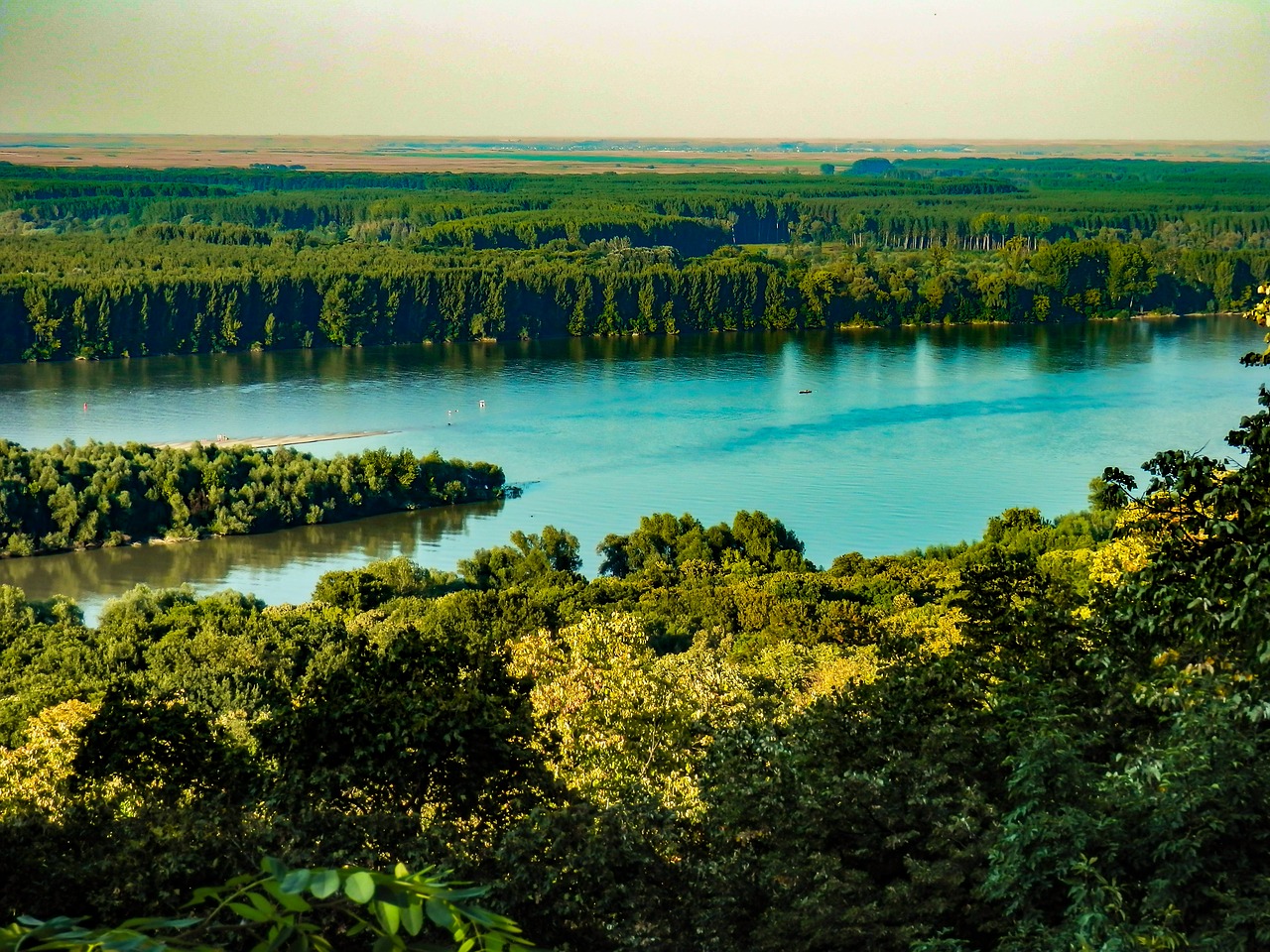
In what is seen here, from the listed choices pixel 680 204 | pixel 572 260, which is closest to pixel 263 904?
pixel 572 260

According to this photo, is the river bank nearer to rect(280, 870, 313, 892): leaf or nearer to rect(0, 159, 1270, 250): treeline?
rect(280, 870, 313, 892): leaf

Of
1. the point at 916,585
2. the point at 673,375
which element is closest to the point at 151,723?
the point at 916,585

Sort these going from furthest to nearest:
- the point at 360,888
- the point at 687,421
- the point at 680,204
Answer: the point at 680,204 → the point at 687,421 → the point at 360,888

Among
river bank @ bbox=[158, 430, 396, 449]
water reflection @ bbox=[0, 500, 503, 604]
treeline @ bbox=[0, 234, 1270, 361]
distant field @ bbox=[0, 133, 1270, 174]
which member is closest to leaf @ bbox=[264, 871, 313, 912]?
water reflection @ bbox=[0, 500, 503, 604]

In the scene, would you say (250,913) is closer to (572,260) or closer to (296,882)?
(296,882)

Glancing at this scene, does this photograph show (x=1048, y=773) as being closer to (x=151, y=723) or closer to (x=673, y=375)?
(x=151, y=723)
